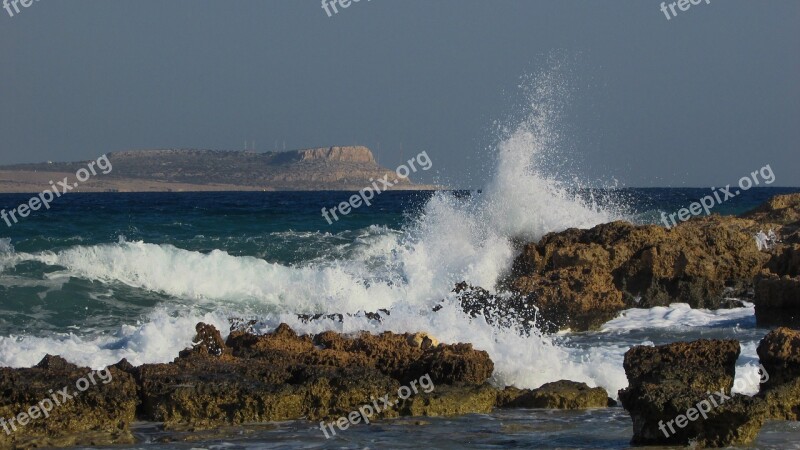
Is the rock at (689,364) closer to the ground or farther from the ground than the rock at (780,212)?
closer to the ground

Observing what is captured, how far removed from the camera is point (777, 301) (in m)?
12.3

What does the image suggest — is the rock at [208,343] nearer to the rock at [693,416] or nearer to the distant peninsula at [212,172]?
the rock at [693,416]

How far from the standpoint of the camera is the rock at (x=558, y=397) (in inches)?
334

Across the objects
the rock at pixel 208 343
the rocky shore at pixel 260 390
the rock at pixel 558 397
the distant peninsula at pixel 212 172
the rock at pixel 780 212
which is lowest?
the rock at pixel 558 397

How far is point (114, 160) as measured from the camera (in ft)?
321

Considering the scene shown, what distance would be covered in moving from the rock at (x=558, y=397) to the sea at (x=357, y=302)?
0.14m

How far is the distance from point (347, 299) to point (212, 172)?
80954 millimetres

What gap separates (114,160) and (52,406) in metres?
93.4

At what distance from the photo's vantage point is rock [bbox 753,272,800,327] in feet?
39.7

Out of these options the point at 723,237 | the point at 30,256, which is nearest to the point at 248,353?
the point at 723,237
